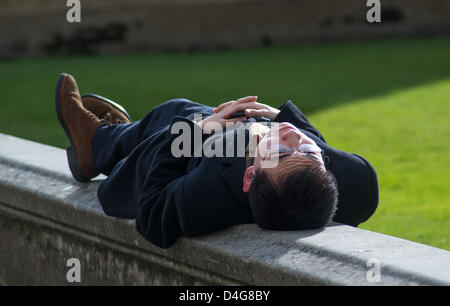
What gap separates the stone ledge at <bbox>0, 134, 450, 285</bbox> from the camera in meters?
2.09

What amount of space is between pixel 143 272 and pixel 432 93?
5.99 m

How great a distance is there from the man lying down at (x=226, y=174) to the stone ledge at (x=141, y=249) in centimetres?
6

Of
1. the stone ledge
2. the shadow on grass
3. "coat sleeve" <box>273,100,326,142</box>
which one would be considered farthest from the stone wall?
"coat sleeve" <box>273,100,326,142</box>

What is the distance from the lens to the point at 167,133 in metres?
2.73

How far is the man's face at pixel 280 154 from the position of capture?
227cm

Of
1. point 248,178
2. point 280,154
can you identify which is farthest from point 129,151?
point 280,154

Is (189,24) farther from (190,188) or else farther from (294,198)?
(294,198)

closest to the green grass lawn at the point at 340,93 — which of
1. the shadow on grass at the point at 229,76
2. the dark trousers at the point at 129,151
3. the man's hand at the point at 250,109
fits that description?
the shadow on grass at the point at 229,76

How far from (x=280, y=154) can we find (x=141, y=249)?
695 millimetres

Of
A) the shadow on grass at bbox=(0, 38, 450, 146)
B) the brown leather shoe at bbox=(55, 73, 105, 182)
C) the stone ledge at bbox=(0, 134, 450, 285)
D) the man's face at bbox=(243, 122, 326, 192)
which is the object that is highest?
the man's face at bbox=(243, 122, 326, 192)

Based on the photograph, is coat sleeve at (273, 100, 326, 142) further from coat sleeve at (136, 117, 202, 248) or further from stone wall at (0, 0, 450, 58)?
stone wall at (0, 0, 450, 58)

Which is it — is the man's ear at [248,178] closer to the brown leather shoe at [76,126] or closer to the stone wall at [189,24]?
the brown leather shoe at [76,126]

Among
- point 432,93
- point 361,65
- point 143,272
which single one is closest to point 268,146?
point 143,272
